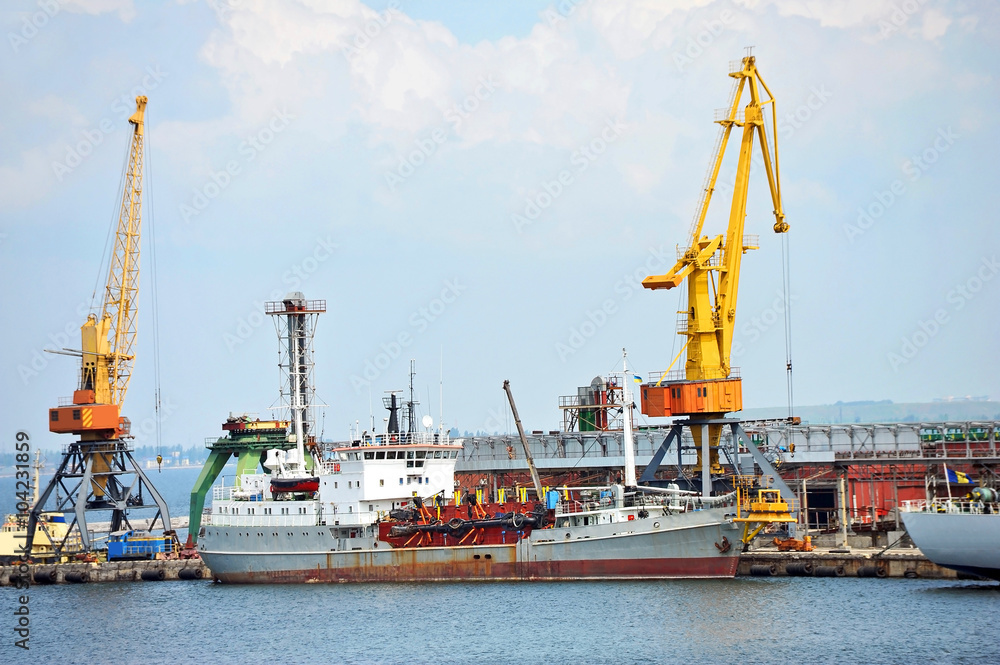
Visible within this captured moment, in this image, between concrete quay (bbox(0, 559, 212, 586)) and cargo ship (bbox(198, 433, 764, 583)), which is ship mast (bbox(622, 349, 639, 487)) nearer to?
cargo ship (bbox(198, 433, 764, 583))

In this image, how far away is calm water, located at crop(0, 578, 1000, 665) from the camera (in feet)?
126

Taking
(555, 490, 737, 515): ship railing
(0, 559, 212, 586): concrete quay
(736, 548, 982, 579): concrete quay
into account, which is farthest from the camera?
(0, 559, 212, 586): concrete quay

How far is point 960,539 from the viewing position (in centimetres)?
4512

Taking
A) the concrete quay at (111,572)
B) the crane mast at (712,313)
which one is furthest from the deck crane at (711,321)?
the concrete quay at (111,572)

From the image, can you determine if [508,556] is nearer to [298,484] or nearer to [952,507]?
[298,484]

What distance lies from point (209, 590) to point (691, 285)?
2744cm

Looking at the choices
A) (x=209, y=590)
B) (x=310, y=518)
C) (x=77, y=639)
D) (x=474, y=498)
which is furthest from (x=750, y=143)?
(x=77, y=639)

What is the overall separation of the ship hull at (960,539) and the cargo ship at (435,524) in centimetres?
554

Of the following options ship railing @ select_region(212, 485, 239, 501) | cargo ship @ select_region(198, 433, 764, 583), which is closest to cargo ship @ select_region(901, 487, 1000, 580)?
cargo ship @ select_region(198, 433, 764, 583)

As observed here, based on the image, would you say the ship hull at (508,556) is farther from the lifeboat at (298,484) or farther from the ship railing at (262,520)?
the lifeboat at (298,484)

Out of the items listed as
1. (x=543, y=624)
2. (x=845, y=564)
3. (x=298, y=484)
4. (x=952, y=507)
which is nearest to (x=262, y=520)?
(x=298, y=484)

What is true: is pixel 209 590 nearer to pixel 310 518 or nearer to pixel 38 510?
pixel 310 518

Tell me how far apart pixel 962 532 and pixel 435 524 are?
22.3 m

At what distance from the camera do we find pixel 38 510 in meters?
66.1
